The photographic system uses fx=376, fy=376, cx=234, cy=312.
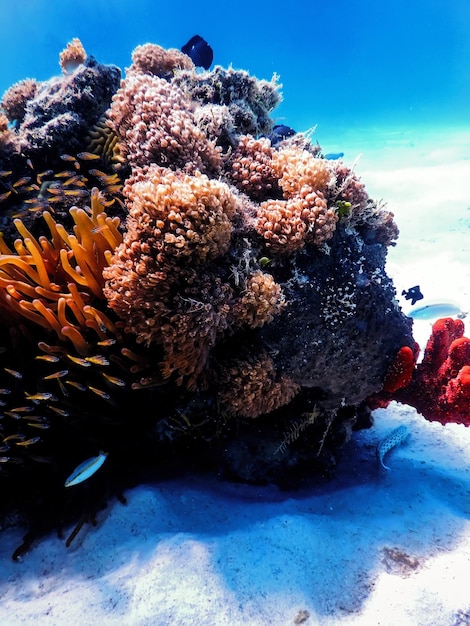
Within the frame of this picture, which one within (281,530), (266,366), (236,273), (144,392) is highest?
(236,273)

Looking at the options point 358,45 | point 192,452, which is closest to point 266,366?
point 192,452

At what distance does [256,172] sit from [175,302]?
1557mm

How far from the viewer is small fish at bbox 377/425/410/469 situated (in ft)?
13.0

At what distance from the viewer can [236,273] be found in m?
2.58

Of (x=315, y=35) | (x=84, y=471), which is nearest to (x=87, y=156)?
(x=84, y=471)

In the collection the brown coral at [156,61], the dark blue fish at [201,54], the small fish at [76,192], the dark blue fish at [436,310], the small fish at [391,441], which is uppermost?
the dark blue fish at [201,54]

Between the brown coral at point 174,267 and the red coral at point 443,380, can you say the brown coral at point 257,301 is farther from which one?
the red coral at point 443,380

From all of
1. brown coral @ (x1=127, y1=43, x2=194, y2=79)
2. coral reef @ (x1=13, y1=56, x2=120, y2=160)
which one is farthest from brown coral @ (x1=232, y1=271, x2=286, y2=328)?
brown coral @ (x1=127, y1=43, x2=194, y2=79)

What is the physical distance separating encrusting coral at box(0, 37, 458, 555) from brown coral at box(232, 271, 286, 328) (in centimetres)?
1

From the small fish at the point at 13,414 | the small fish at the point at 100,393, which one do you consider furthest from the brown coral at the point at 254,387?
the small fish at the point at 13,414

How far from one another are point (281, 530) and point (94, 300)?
2297 millimetres

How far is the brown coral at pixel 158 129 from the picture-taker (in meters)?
3.06

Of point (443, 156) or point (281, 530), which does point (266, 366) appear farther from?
point (443, 156)

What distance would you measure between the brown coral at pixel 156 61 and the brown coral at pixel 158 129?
1.50 m
